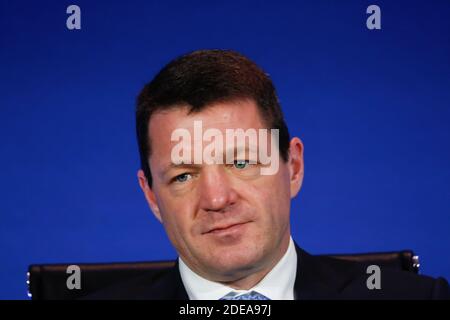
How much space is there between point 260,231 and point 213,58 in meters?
0.35

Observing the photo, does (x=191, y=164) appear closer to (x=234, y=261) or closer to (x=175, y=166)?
(x=175, y=166)

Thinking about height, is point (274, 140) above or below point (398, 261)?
above

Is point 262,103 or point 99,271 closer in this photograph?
point 262,103

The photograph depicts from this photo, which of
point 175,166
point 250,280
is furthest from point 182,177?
point 250,280

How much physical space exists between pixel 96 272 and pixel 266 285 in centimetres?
43

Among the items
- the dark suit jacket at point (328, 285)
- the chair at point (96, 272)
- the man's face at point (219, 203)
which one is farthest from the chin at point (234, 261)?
the chair at point (96, 272)

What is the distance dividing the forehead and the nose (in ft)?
0.27

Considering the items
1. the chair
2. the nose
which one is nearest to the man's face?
the nose

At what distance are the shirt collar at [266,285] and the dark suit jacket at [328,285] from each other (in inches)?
0.7

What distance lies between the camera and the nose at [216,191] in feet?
4.58

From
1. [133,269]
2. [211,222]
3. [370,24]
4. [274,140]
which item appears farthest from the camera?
[370,24]

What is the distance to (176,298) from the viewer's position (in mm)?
1566
